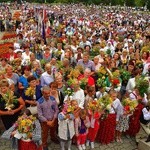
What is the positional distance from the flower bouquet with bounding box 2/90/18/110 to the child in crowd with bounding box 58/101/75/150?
1142mm

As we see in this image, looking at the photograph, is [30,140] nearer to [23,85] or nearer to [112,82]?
[23,85]

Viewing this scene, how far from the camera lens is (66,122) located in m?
7.38

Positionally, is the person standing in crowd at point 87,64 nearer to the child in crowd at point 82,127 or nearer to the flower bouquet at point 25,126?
the child in crowd at point 82,127

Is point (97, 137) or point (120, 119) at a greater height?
point (120, 119)

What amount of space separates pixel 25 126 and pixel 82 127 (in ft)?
5.84

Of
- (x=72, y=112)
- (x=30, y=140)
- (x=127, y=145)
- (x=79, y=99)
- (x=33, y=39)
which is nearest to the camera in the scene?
(x=30, y=140)

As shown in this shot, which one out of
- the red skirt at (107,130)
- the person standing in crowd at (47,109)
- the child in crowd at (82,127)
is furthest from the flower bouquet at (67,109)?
the red skirt at (107,130)

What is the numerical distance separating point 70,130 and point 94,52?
602cm

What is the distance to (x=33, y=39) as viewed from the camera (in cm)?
1594

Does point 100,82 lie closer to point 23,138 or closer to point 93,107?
point 93,107

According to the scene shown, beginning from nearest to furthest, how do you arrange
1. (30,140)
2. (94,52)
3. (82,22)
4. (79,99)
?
1. (30,140)
2. (79,99)
3. (94,52)
4. (82,22)

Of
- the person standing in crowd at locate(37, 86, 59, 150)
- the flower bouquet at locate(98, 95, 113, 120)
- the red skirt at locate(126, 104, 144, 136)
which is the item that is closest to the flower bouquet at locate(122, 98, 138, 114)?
the red skirt at locate(126, 104, 144, 136)

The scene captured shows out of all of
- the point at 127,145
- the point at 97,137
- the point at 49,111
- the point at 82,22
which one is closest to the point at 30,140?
the point at 49,111

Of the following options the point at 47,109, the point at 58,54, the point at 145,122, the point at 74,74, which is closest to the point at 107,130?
the point at 145,122
